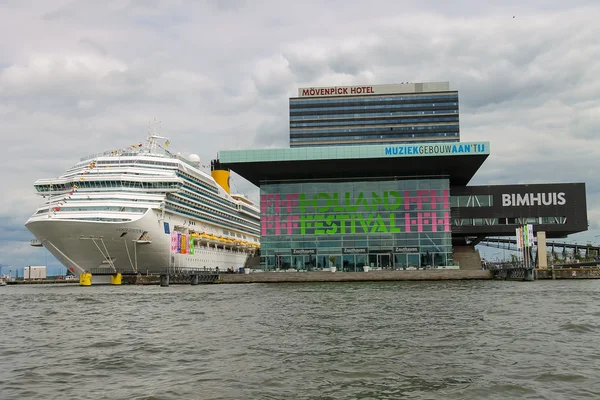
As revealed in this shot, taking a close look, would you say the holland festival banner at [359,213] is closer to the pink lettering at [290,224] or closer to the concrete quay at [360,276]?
the pink lettering at [290,224]

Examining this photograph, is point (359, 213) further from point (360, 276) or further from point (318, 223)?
point (360, 276)

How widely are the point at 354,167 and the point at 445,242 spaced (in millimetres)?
15619

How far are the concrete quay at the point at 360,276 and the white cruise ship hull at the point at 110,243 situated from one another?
10.5 metres

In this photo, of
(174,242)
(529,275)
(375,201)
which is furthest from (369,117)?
(529,275)

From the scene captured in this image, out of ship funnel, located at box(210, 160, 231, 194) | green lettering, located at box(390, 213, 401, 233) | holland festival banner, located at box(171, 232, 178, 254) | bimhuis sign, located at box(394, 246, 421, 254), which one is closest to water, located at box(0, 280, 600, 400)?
holland festival banner, located at box(171, 232, 178, 254)

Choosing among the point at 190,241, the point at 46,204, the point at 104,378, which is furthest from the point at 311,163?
the point at 104,378

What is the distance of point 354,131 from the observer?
6152 inches

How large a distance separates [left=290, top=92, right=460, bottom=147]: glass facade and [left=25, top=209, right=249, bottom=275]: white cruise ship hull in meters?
81.7

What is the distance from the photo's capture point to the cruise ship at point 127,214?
68.6 m

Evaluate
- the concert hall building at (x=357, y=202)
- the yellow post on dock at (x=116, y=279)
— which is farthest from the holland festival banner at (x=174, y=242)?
the concert hall building at (x=357, y=202)

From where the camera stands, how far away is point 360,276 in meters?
70.9

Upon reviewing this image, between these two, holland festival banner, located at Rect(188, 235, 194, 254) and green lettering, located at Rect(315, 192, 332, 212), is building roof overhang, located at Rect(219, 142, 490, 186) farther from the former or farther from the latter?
holland festival banner, located at Rect(188, 235, 194, 254)

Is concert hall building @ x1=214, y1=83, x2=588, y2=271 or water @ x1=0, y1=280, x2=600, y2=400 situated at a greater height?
concert hall building @ x1=214, y1=83, x2=588, y2=271

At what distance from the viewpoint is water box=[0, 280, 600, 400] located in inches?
465
